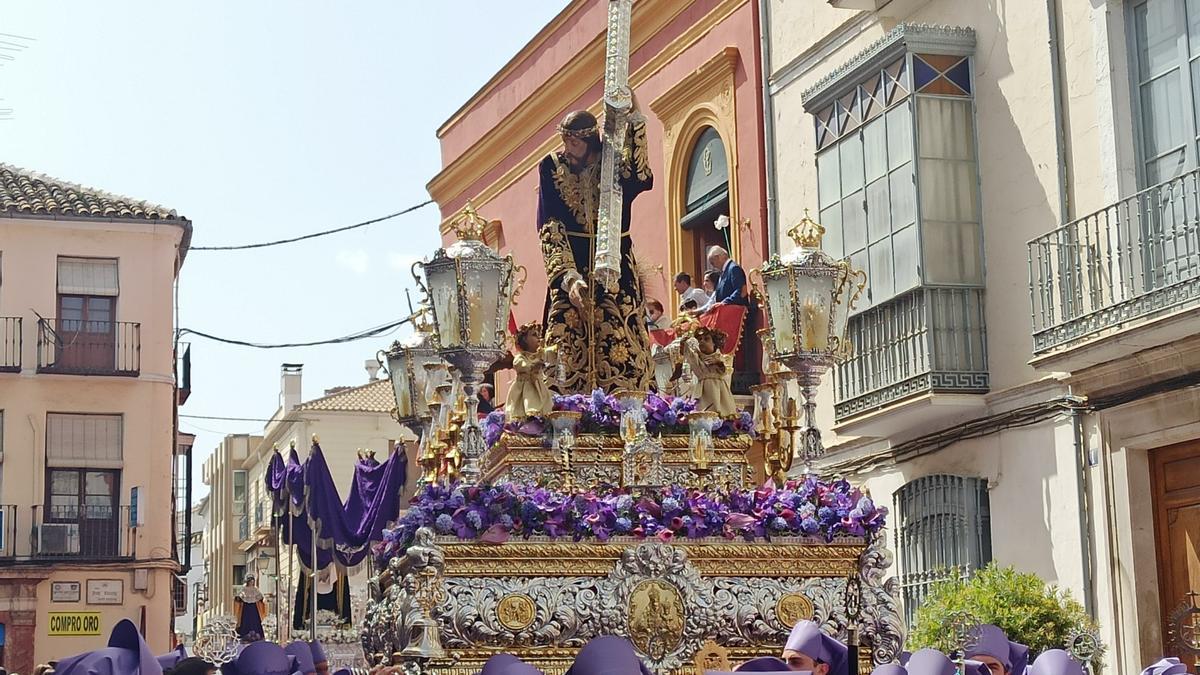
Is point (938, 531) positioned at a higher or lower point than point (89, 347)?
lower

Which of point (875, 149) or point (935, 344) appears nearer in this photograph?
point (935, 344)

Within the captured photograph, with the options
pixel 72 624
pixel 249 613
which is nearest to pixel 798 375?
pixel 249 613

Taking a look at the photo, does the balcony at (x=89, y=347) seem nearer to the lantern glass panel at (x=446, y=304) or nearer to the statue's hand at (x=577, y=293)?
the statue's hand at (x=577, y=293)

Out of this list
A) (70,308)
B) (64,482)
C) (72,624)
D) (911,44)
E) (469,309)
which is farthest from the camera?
(70,308)

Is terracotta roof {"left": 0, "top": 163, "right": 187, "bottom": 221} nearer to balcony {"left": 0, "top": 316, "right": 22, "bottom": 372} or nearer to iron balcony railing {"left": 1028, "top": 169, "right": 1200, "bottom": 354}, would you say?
balcony {"left": 0, "top": 316, "right": 22, "bottom": 372}

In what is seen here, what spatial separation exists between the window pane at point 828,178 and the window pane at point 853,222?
20cm

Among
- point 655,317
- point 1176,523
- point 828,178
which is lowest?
point 1176,523

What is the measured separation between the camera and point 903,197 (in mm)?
13695

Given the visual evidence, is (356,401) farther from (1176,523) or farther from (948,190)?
(1176,523)

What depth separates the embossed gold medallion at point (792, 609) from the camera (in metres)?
9.38

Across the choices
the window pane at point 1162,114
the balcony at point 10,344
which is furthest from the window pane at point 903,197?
the balcony at point 10,344

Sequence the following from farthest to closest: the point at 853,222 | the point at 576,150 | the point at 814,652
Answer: the point at 853,222 → the point at 576,150 → the point at 814,652

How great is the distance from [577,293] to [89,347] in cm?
2026

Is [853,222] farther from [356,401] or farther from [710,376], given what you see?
[356,401]
